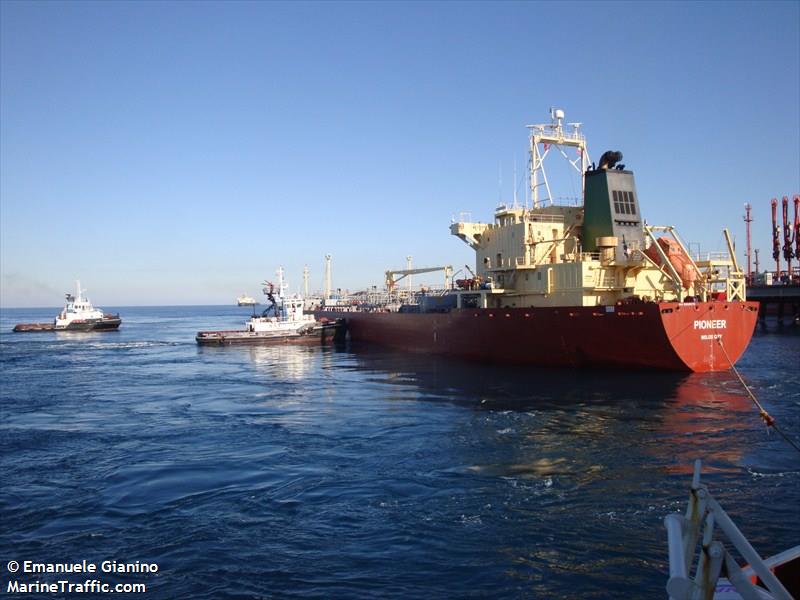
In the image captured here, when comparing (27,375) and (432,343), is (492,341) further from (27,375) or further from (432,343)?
(27,375)

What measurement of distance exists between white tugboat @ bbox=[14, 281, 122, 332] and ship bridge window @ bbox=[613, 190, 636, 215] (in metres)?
70.6

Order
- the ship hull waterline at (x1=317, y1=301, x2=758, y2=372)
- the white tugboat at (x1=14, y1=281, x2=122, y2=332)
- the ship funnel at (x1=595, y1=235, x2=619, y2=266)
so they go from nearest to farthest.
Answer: the ship hull waterline at (x1=317, y1=301, x2=758, y2=372)
the ship funnel at (x1=595, y1=235, x2=619, y2=266)
the white tugboat at (x1=14, y1=281, x2=122, y2=332)

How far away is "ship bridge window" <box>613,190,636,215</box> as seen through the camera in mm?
29406

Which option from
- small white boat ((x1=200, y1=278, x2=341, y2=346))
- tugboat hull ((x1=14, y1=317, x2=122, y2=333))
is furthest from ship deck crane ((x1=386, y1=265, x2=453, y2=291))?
tugboat hull ((x1=14, y1=317, x2=122, y2=333))

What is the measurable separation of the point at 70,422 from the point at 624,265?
23907 millimetres

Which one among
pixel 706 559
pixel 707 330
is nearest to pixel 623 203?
pixel 707 330

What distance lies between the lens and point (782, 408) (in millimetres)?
19547

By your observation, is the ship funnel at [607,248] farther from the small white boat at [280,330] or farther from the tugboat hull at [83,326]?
the tugboat hull at [83,326]

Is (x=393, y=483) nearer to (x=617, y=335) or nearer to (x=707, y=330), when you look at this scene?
(x=617, y=335)

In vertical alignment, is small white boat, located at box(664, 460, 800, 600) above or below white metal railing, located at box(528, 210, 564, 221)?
below

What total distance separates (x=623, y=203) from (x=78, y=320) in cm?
7271

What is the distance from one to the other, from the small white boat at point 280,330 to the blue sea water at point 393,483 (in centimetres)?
2573

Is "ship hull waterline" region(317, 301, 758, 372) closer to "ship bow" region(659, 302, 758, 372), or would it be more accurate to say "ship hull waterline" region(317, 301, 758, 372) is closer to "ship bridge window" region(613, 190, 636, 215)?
"ship bow" region(659, 302, 758, 372)

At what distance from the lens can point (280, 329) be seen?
53.0 m
